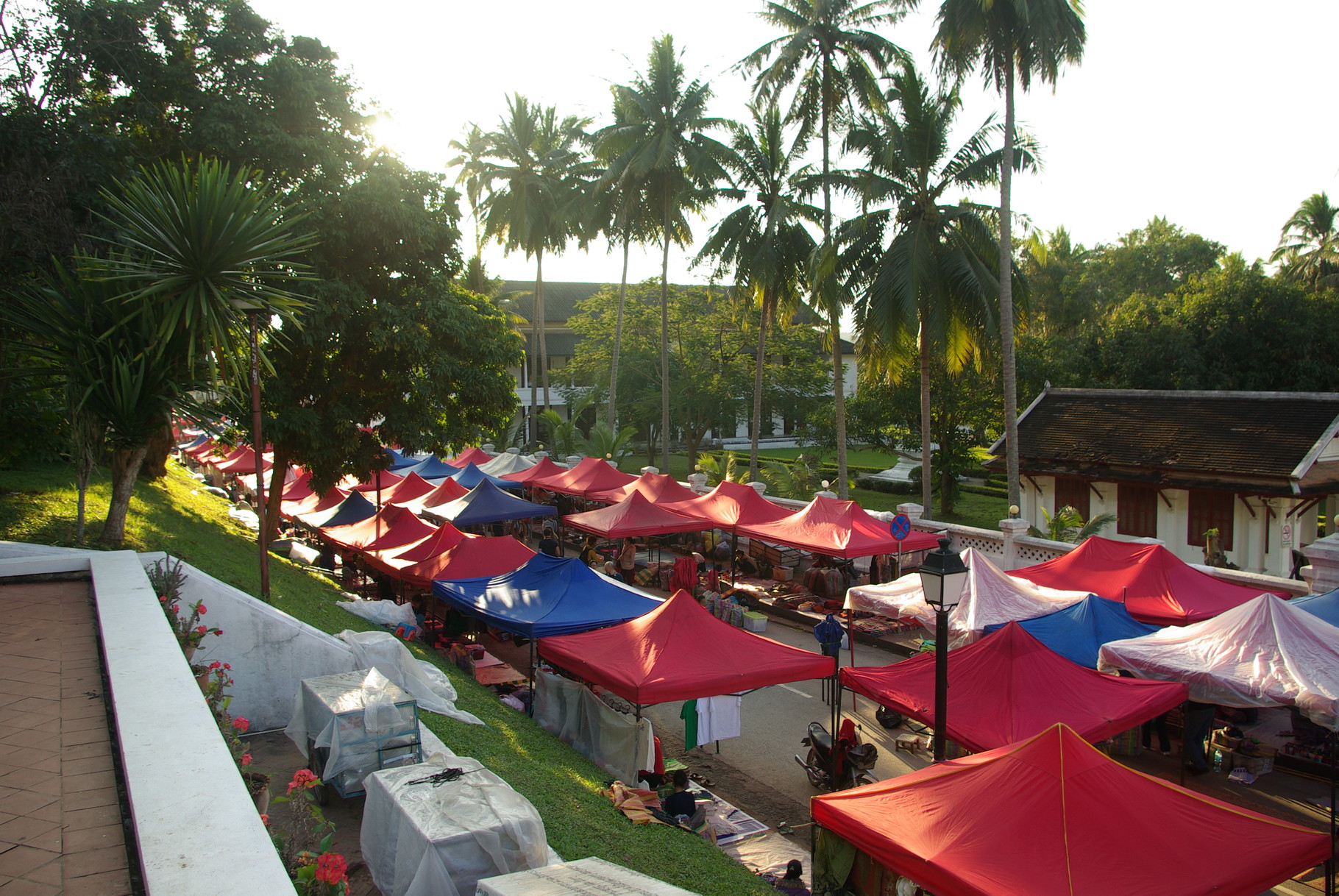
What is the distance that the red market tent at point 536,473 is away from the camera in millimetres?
26938

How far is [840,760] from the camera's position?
979cm

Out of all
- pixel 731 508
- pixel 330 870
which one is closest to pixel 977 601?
pixel 731 508

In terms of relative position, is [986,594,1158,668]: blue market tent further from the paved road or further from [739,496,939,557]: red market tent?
[739,496,939,557]: red market tent

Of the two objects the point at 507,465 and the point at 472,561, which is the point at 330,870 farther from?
the point at 507,465

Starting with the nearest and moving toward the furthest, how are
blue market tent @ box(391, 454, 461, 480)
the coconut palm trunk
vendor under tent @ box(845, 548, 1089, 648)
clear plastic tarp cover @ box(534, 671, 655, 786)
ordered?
clear plastic tarp cover @ box(534, 671, 655, 786) < vendor under tent @ box(845, 548, 1089, 648) < the coconut palm trunk < blue market tent @ box(391, 454, 461, 480)

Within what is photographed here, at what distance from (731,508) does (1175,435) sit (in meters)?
12.2

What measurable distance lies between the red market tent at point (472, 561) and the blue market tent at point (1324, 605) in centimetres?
1171

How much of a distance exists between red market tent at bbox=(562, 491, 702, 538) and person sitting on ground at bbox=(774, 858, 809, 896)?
37.3 ft

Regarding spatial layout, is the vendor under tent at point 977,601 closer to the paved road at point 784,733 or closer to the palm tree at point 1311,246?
the paved road at point 784,733

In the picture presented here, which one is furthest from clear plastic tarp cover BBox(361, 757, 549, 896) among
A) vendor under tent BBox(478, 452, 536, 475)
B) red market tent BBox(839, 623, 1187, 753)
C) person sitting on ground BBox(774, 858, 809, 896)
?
vendor under tent BBox(478, 452, 536, 475)

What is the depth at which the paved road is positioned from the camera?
1059cm

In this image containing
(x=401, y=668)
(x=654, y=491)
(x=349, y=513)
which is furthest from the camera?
(x=654, y=491)

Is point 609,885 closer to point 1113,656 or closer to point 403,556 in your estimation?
point 1113,656

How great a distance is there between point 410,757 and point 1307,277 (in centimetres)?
4871
